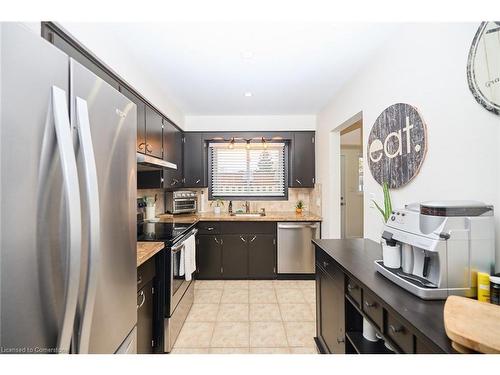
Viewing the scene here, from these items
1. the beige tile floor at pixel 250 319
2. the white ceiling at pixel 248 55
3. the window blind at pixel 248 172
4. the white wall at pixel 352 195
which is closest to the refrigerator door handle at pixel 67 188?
the white ceiling at pixel 248 55

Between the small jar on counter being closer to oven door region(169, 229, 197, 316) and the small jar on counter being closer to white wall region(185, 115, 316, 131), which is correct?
oven door region(169, 229, 197, 316)

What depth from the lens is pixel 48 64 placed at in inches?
25.7

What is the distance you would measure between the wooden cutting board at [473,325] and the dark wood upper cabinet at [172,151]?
9.14ft

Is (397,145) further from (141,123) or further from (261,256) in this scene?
(261,256)

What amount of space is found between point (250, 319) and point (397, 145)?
2143mm

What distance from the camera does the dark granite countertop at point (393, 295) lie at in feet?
2.46

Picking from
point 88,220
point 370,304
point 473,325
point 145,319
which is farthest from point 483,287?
point 145,319

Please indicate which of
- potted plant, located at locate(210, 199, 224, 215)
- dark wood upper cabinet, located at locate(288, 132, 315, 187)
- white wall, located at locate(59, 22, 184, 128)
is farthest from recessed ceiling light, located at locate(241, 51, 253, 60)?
potted plant, located at locate(210, 199, 224, 215)

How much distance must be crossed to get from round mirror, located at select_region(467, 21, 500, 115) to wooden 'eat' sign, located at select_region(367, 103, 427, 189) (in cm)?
35

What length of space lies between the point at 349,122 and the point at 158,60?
208cm

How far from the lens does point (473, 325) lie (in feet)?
2.33

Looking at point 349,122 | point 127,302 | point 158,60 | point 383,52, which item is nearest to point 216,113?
point 158,60

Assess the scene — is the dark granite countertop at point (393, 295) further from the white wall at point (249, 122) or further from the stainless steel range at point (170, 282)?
the white wall at point (249, 122)

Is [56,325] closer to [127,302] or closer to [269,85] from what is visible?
[127,302]
